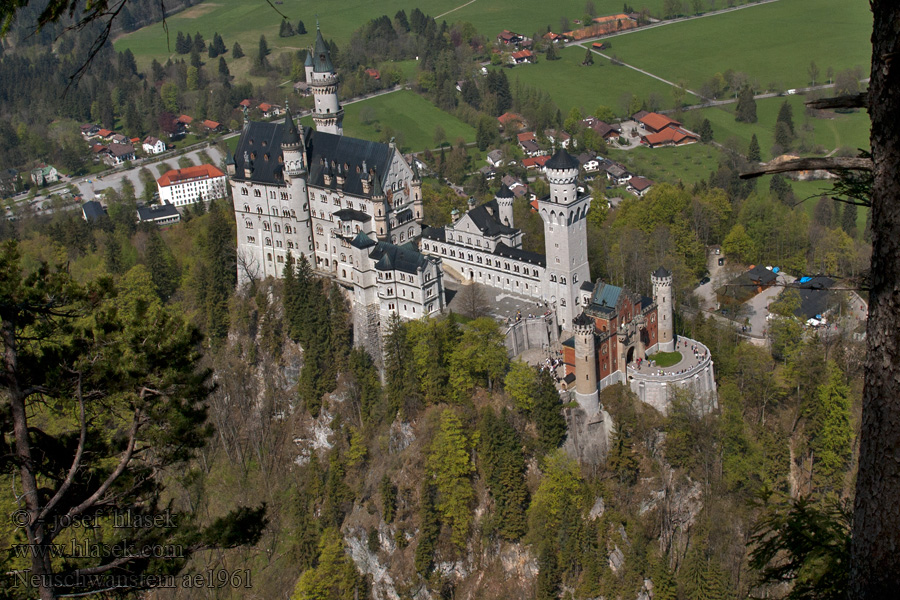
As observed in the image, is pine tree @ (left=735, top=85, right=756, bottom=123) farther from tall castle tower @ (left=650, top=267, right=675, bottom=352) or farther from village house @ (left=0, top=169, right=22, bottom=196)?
village house @ (left=0, top=169, right=22, bottom=196)

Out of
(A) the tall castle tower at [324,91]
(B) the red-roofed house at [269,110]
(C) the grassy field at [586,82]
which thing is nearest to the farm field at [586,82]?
(C) the grassy field at [586,82]

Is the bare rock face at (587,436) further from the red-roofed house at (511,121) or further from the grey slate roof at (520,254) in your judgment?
the red-roofed house at (511,121)

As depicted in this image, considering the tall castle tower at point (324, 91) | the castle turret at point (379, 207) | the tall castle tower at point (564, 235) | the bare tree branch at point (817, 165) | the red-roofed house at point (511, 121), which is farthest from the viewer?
the red-roofed house at point (511, 121)

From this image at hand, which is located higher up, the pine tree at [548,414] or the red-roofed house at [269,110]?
the red-roofed house at [269,110]

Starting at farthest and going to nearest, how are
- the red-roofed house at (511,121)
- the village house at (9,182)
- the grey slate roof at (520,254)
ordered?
the village house at (9,182)
the red-roofed house at (511,121)
the grey slate roof at (520,254)

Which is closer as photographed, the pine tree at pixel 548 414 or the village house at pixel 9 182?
the pine tree at pixel 548 414

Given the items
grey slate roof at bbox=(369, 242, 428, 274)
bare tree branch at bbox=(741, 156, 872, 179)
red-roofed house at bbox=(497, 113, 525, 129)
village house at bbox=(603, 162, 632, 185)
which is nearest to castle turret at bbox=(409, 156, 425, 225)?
grey slate roof at bbox=(369, 242, 428, 274)
